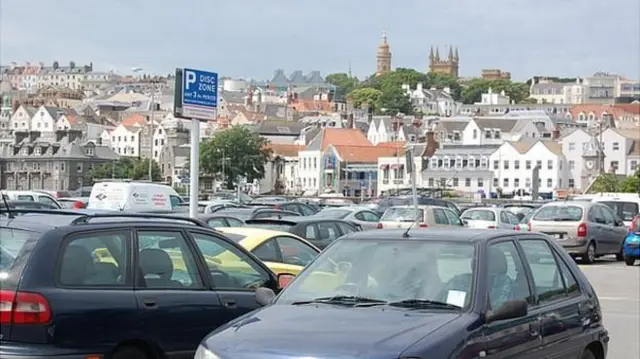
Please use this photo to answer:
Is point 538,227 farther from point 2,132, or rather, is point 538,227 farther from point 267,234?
point 2,132

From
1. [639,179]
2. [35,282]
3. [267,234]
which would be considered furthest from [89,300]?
[639,179]

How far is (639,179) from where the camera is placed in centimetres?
9338

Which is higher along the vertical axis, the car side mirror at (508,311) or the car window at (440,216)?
the car side mirror at (508,311)

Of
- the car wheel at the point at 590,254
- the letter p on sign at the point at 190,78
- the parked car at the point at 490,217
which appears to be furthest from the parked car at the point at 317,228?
the parked car at the point at 490,217

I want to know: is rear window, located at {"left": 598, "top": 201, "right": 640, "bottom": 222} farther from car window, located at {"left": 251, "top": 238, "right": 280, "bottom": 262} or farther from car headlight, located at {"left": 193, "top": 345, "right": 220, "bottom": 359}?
car headlight, located at {"left": 193, "top": 345, "right": 220, "bottom": 359}

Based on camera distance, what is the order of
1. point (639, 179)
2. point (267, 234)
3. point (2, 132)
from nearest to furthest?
1. point (267, 234)
2. point (639, 179)
3. point (2, 132)

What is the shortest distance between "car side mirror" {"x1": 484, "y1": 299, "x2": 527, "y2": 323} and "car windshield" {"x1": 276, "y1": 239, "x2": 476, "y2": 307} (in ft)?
0.63

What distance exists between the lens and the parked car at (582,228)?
29922 millimetres

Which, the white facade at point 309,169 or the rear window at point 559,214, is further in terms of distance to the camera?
the white facade at point 309,169

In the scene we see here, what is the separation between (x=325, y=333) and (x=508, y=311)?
1.45 meters

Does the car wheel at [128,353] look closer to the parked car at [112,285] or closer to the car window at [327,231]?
the parked car at [112,285]

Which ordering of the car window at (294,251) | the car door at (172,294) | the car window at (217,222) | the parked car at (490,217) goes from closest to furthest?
the car door at (172,294) → the car window at (294,251) → the car window at (217,222) → the parked car at (490,217)

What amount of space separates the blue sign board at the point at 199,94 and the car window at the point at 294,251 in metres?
3.39

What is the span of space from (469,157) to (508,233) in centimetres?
12750
